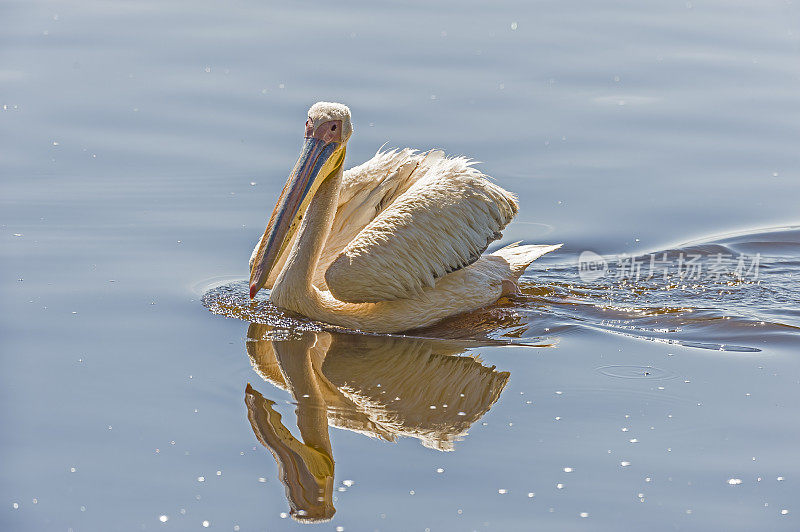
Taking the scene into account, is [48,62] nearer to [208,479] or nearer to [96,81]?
[96,81]

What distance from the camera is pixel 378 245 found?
507 cm

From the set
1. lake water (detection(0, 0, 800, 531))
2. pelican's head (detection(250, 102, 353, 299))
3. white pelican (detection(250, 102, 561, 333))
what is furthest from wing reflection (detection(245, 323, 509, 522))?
pelican's head (detection(250, 102, 353, 299))

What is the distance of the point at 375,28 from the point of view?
916 centimetres

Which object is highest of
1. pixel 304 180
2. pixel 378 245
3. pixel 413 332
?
pixel 304 180

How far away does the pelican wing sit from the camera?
16.6 ft

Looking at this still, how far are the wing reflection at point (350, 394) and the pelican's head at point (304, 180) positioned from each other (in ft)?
1.08

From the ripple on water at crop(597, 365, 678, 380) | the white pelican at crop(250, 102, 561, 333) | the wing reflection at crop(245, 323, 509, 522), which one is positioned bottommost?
the wing reflection at crop(245, 323, 509, 522)

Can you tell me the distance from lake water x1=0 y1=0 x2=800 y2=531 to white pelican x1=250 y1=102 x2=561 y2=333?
16cm

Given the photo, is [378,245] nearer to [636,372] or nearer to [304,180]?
[304,180]

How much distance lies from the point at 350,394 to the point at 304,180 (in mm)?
1110

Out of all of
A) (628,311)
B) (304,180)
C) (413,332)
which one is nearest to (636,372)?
(628,311)

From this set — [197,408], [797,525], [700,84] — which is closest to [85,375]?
[197,408]

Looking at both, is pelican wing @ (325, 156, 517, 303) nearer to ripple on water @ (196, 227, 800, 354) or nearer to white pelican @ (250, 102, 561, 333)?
white pelican @ (250, 102, 561, 333)

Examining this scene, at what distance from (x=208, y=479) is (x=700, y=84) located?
18.7 ft
